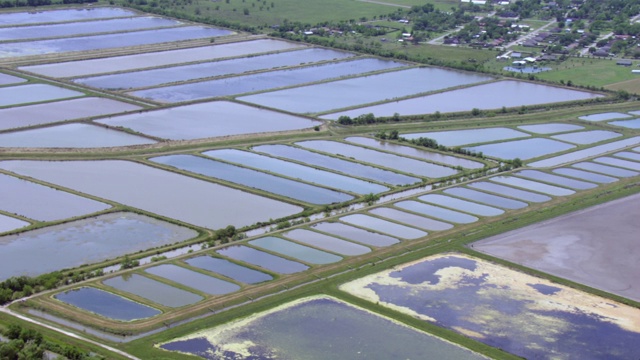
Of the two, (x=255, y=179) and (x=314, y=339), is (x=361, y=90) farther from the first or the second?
(x=314, y=339)

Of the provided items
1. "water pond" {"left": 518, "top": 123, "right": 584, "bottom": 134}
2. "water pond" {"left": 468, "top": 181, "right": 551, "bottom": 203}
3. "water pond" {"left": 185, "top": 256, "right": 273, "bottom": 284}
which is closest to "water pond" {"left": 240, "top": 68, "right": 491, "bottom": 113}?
"water pond" {"left": 518, "top": 123, "right": 584, "bottom": 134}

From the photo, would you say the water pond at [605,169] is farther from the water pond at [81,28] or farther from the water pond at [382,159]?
the water pond at [81,28]

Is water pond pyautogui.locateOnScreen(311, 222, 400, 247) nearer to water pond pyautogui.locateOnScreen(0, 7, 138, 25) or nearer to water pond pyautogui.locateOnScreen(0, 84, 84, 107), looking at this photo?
water pond pyautogui.locateOnScreen(0, 84, 84, 107)

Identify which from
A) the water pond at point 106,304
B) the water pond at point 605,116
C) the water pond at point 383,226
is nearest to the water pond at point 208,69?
the water pond at point 605,116

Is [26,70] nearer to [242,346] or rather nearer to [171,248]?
[171,248]

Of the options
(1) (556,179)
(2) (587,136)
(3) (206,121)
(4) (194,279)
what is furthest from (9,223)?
(2) (587,136)
